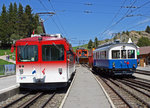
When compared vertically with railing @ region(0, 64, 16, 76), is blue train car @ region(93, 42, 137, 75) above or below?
above

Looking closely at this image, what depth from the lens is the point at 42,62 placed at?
9.62 metres

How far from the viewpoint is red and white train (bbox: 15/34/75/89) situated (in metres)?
9.54

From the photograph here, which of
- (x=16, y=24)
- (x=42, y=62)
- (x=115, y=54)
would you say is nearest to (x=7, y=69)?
(x=115, y=54)

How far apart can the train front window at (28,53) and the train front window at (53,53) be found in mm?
413

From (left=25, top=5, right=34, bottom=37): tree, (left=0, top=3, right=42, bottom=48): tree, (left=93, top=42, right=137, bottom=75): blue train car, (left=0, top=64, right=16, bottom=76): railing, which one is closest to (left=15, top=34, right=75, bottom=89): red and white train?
(left=93, top=42, right=137, bottom=75): blue train car

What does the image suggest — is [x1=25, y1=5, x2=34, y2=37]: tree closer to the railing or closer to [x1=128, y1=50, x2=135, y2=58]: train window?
the railing

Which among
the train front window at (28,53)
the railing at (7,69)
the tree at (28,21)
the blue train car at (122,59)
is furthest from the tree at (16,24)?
the train front window at (28,53)

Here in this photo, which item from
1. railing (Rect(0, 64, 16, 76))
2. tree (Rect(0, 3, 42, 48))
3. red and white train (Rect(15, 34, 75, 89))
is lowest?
railing (Rect(0, 64, 16, 76))

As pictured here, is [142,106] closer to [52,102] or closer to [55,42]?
[52,102]

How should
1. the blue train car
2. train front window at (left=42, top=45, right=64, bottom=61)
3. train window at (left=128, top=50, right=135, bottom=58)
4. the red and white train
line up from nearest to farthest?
the red and white train → train front window at (left=42, top=45, right=64, bottom=61) → the blue train car → train window at (left=128, top=50, right=135, bottom=58)

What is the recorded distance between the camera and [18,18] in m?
89.0

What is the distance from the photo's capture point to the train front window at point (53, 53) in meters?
9.67

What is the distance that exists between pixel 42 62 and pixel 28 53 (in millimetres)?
887

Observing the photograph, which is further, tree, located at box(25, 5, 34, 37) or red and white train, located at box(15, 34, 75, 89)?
tree, located at box(25, 5, 34, 37)
